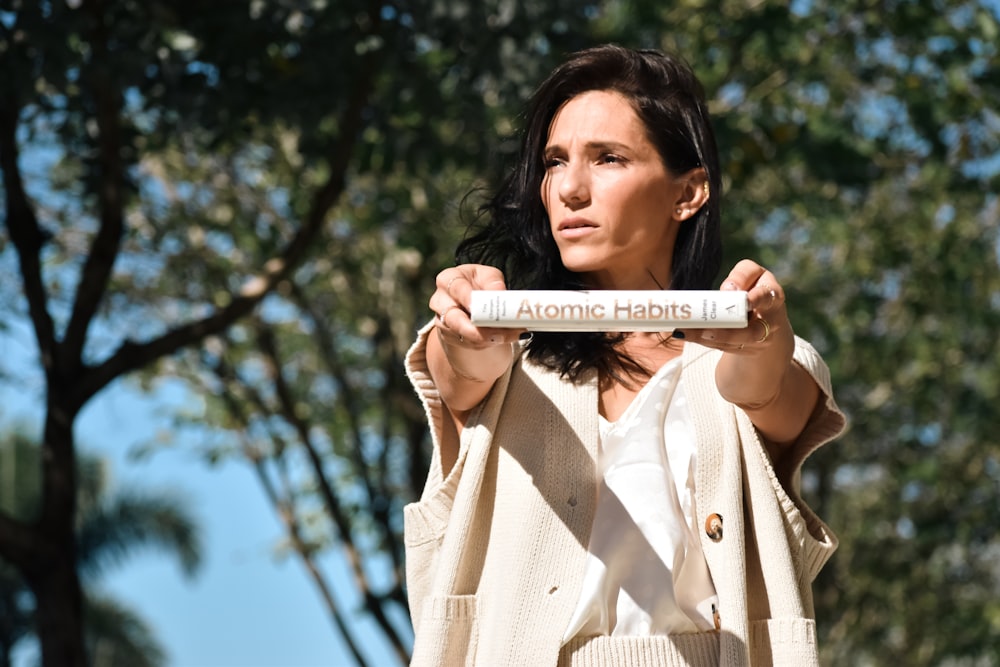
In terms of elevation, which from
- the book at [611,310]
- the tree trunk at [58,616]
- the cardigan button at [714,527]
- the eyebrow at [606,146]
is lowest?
the cardigan button at [714,527]

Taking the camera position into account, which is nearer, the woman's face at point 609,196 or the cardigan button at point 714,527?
the cardigan button at point 714,527

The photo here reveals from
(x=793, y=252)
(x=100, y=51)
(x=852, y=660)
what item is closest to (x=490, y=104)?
(x=100, y=51)

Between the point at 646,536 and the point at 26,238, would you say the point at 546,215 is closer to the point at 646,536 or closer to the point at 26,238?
the point at 646,536

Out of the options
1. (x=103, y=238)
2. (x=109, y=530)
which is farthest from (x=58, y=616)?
(x=109, y=530)

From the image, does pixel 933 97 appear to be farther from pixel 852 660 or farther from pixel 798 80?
pixel 852 660

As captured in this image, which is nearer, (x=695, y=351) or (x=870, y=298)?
(x=695, y=351)

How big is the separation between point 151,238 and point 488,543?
6.65 meters

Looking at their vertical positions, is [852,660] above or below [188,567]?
below

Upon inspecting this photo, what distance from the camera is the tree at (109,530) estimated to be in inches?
863

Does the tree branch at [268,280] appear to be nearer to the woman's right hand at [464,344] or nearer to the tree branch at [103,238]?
the tree branch at [103,238]

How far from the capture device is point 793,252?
431 inches

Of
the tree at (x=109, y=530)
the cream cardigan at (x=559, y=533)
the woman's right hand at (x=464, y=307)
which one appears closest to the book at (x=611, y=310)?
the woman's right hand at (x=464, y=307)

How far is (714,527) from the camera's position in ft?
8.00

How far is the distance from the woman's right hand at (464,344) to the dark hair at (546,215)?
0.18 meters
